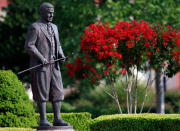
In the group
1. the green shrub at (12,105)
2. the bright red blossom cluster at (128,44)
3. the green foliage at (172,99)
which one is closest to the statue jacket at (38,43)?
the green shrub at (12,105)

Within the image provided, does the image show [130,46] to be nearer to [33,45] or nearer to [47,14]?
[47,14]

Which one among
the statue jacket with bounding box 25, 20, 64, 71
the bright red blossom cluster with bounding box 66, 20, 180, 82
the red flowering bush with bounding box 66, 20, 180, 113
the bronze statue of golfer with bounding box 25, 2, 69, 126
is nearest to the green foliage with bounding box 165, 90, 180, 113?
the red flowering bush with bounding box 66, 20, 180, 113

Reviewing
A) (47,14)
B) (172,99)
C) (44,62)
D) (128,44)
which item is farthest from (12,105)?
(172,99)

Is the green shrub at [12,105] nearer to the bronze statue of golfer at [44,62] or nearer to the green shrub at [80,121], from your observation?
the bronze statue of golfer at [44,62]

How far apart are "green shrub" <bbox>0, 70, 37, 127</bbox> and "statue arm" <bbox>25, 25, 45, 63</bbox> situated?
150cm

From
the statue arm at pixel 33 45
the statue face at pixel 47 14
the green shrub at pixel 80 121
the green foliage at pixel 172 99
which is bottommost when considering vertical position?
the green foliage at pixel 172 99

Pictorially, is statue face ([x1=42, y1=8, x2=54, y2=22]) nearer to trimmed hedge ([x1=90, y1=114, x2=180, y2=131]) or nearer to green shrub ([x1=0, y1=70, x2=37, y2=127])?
green shrub ([x1=0, y1=70, x2=37, y2=127])

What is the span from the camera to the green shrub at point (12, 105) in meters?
9.72

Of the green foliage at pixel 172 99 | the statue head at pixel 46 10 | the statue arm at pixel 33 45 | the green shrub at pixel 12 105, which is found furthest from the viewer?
the green foliage at pixel 172 99

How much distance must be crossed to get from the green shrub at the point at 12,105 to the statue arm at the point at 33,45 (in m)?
1.50

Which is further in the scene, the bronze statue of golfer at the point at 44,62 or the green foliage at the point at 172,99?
the green foliage at the point at 172,99

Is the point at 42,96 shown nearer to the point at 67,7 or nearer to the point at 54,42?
the point at 54,42

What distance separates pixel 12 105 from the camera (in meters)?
9.82

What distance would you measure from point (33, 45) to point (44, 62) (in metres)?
0.43
